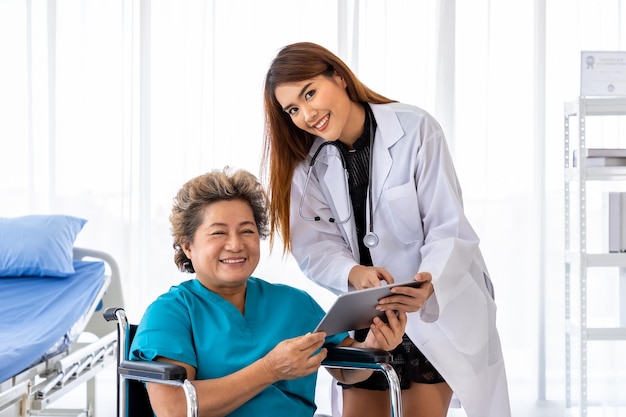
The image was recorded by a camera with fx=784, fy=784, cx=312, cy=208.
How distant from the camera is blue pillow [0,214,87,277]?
2977 millimetres

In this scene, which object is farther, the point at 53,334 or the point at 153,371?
the point at 53,334

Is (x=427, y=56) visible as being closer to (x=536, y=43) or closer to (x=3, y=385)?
(x=536, y=43)

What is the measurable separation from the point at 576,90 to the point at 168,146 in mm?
1911

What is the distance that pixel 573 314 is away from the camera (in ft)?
10.5

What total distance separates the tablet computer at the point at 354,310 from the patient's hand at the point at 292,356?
3 cm

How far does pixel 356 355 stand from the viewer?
1.72 m

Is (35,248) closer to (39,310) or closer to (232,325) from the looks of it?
(39,310)

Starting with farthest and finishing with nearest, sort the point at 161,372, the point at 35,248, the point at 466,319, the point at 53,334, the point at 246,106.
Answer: the point at 246,106, the point at 35,248, the point at 53,334, the point at 466,319, the point at 161,372

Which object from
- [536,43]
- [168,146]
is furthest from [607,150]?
[168,146]

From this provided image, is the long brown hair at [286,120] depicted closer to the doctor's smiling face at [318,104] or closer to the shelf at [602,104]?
the doctor's smiling face at [318,104]

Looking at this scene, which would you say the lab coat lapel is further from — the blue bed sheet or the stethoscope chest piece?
the blue bed sheet

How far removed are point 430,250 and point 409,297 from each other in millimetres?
176

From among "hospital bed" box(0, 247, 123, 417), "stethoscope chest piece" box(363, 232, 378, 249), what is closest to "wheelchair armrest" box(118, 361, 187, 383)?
"stethoscope chest piece" box(363, 232, 378, 249)

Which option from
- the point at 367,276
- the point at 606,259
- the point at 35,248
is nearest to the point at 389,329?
the point at 367,276
